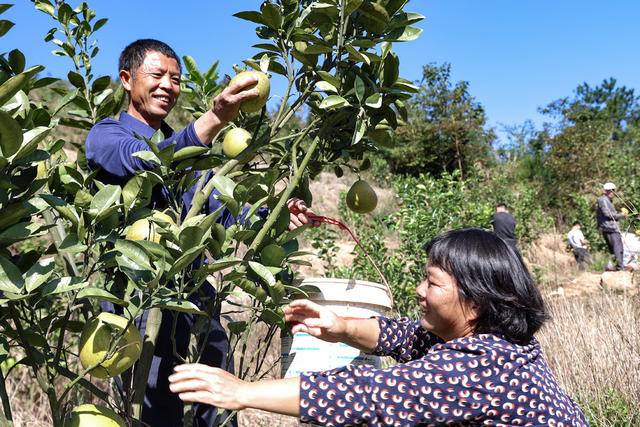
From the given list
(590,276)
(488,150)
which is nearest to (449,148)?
(488,150)

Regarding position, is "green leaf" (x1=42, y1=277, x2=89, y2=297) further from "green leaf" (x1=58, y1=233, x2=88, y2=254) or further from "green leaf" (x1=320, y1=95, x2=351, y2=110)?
"green leaf" (x1=320, y1=95, x2=351, y2=110)

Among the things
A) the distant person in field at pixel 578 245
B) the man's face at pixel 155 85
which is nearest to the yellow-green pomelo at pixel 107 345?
the man's face at pixel 155 85

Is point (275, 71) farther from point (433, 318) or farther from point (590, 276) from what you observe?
point (590, 276)

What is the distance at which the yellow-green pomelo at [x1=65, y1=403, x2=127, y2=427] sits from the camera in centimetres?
Answer: 104

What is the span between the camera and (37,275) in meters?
0.96

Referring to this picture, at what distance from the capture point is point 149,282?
0.97 m

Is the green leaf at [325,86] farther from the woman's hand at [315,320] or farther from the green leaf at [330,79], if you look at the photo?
the woman's hand at [315,320]

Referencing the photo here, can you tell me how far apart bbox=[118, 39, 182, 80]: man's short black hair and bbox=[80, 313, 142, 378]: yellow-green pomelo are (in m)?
0.86

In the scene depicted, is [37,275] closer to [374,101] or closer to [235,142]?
[235,142]

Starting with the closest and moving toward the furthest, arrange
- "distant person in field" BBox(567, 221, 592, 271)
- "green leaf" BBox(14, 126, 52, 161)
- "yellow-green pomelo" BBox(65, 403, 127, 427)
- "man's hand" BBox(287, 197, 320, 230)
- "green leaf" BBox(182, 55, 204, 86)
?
"green leaf" BBox(14, 126, 52, 161) → "yellow-green pomelo" BBox(65, 403, 127, 427) → "man's hand" BBox(287, 197, 320, 230) → "green leaf" BBox(182, 55, 204, 86) → "distant person in field" BBox(567, 221, 592, 271)

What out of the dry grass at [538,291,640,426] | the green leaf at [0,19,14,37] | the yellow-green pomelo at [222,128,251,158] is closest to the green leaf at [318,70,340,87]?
the yellow-green pomelo at [222,128,251,158]

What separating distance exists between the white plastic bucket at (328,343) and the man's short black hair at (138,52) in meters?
0.80

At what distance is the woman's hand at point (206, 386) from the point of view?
1045 mm

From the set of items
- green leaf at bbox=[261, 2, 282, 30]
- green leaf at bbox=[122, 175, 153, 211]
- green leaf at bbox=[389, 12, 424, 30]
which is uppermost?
green leaf at bbox=[261, 2, 282, 30]
